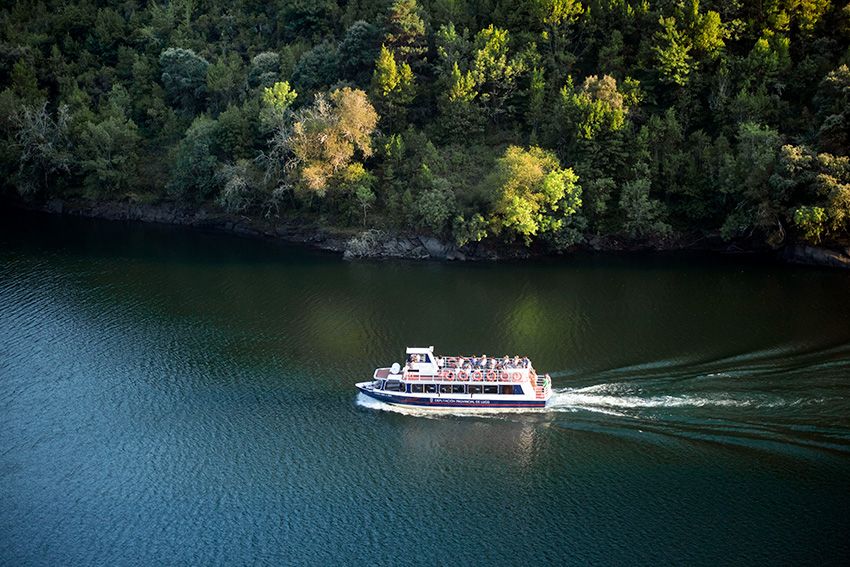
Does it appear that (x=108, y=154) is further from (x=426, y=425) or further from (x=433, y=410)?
(x=426, y=425)

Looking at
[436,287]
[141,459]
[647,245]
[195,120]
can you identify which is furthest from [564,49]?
[141,459]

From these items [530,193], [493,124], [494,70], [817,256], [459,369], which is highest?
[494,70]

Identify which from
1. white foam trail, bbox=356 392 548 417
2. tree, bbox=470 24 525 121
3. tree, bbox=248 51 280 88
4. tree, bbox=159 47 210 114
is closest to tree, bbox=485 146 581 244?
tree, bbox=470 24 525 121

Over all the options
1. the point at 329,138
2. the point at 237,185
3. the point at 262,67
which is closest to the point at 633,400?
the point at 329,138

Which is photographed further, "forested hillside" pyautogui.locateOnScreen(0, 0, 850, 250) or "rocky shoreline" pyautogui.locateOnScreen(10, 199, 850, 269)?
"forested hillside" pyautogui.locateOnScreen(0, 0, 850, 250)

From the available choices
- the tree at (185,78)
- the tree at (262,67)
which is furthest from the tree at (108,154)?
the tree at (262,67)

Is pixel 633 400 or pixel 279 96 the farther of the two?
pixel 279 96

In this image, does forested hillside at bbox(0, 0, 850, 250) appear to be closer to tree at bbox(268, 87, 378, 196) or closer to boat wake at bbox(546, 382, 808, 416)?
tree at bbox(268, 87, 378, 196)
